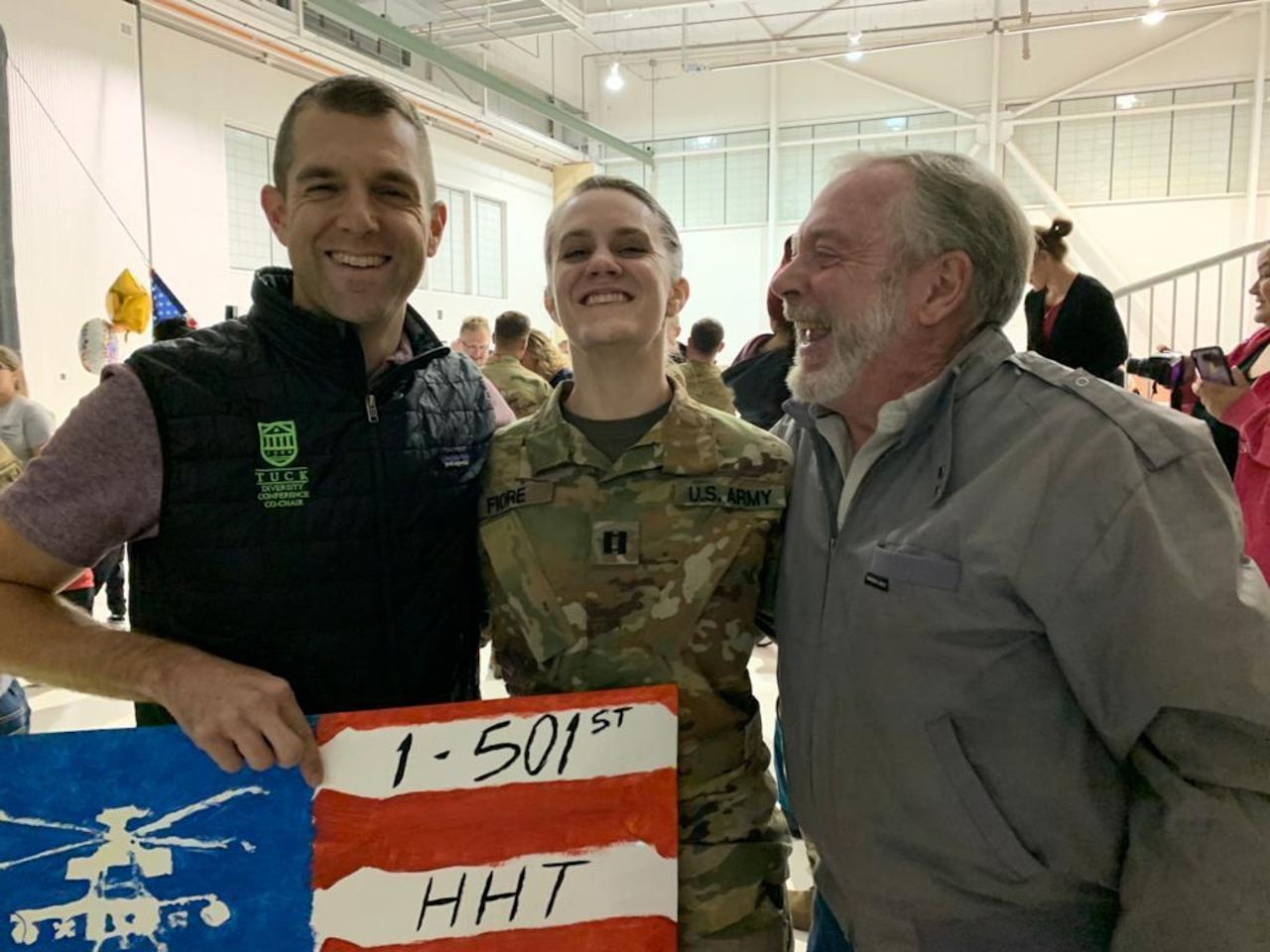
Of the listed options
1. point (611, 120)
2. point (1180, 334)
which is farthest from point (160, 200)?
point (1180, 334)

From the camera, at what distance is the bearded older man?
98 cm

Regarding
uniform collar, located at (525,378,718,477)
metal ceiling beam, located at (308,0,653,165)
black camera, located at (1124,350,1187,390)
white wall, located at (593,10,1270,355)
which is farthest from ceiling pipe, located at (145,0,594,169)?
uniform collar, located at (525,378,718,477)

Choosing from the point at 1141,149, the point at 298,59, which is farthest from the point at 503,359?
the point at 1141,149

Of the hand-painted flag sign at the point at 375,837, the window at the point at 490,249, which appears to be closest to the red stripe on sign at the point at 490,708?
the hand-painted flag sign at the point at 375,837

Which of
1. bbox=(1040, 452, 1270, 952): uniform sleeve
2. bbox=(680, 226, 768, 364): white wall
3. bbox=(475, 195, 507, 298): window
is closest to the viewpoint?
bbox=(1040, 452, 1270, 952): uniform sleeve

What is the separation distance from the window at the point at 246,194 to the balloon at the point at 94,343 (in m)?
2.07

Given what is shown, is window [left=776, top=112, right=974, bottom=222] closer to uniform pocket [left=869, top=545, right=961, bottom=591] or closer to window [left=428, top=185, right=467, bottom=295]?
window [left=428, top=185, right=467, bottom=295]

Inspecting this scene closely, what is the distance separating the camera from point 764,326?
560 inches

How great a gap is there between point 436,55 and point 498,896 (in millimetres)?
9499

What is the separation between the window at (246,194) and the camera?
816 centimetres

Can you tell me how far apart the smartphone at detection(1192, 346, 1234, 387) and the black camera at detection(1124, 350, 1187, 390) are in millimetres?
596

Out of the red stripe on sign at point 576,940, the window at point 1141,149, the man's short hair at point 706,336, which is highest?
the window at point 1141,149

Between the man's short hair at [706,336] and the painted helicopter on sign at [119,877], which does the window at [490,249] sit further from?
the painted helicopter on sign at [119,877]

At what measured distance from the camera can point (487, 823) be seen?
1.16m
